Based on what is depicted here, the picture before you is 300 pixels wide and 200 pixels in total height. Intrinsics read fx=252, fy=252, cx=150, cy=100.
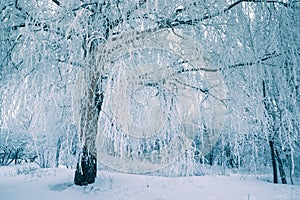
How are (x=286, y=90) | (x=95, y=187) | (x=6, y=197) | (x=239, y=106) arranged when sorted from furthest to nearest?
(x=95, y=187)
(x=6, y=197)
(x=239, y=106)
(x=286, y=90)

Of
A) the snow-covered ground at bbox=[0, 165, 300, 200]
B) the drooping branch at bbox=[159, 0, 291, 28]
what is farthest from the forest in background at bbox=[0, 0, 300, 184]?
the snow-covered ground at bbox=[0, 165, 300, 200]

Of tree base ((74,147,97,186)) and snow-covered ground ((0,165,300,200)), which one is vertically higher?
tree base ((74,147,97,186))

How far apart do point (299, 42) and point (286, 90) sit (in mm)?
498

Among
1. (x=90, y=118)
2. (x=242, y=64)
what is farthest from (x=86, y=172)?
(x=242, y=64)

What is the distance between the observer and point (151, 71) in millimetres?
3451

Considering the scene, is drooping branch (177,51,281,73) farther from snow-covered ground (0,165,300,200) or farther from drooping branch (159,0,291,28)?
snow-covered ground (0,165,300,200)

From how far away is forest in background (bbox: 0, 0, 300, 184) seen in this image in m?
2.63

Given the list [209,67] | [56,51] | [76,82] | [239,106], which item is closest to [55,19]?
[56,51]

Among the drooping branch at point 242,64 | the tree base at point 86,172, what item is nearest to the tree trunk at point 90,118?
the tree base at point 86,172

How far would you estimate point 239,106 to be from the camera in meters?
3.25

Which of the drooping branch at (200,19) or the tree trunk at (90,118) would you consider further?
the tree trunk at (90,118)

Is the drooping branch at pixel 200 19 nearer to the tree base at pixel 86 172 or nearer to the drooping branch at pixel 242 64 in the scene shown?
the drooping branch at pixel 242 64

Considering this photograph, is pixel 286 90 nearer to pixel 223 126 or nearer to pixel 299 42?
pixel 299 42

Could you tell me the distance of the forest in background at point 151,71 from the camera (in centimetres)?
263
